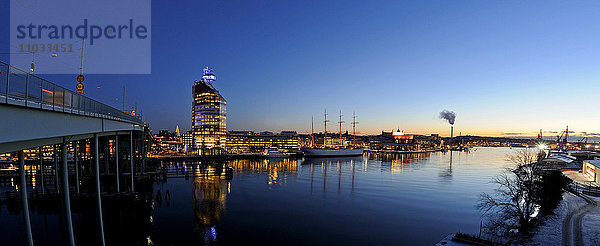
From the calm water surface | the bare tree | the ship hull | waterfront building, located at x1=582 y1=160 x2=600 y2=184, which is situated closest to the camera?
the bare tree

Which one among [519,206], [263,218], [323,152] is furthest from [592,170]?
[323,152]

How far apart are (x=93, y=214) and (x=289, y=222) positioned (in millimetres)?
20844

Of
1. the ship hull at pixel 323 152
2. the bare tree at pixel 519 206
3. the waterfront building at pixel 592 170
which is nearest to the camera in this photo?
the bare tree at pixel 519 206

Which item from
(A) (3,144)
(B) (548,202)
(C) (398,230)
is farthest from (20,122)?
(B) (548,202)

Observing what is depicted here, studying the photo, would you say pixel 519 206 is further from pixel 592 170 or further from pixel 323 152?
pixel 323 152

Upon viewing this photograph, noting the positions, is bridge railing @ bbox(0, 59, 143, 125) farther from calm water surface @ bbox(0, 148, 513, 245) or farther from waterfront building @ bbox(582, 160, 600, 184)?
waterfront building @ bbox(582, 160, 600, 184)

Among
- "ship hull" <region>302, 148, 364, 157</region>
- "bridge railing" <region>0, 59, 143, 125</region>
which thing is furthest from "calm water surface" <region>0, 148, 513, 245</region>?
"ship hull" <region>302, 148, 364, 157</region>

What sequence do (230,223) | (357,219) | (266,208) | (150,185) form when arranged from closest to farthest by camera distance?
1. (230,223)
2. (357,219)
3. (266,208)
4. (150,185)

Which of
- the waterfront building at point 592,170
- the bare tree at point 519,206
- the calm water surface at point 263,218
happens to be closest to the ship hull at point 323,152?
the calm water surface at point 263,218

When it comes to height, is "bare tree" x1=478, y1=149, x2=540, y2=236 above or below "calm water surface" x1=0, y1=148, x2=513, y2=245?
above

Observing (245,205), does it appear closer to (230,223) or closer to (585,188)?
(230,223)

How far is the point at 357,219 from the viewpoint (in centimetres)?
3153

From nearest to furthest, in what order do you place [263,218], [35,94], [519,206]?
[35,94] → [519,206] → [263,218]

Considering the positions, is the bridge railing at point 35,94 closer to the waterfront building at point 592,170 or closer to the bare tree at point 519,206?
the bare tree at point 519,206
